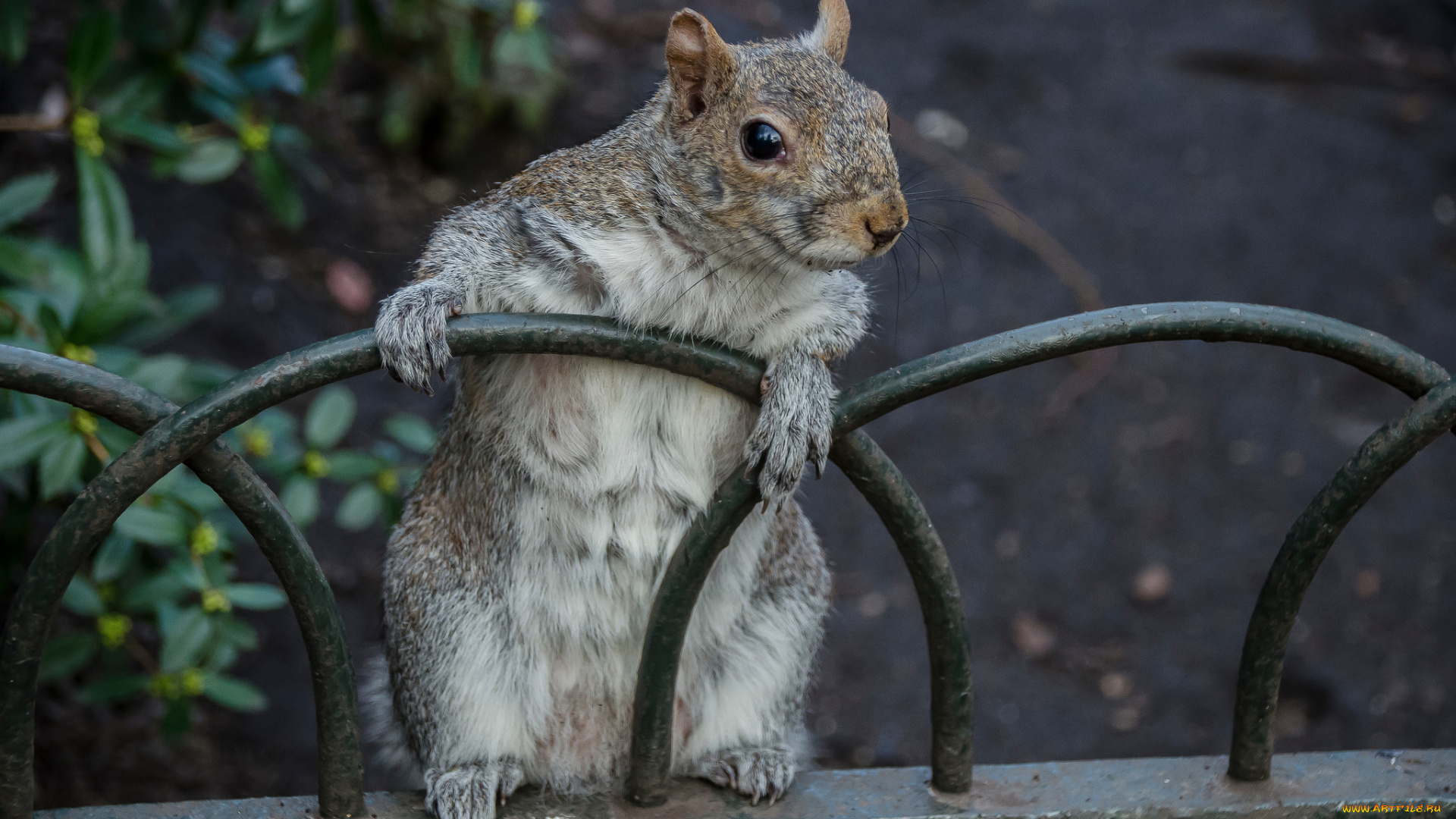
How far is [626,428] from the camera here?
1.31 metres

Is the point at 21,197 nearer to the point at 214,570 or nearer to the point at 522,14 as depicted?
the point at 214,570

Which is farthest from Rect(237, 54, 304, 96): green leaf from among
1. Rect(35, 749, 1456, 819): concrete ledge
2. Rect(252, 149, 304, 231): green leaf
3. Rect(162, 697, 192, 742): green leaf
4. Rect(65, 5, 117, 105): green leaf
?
Rect(35, 749, 1456, 819): concrete ledge

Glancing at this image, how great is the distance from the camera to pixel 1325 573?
2.91 m

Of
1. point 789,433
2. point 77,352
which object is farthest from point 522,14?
point 789,433

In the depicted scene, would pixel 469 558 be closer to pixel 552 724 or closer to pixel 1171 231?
pixel 552 724

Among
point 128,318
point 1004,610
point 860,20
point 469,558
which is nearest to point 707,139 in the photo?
point 469,558

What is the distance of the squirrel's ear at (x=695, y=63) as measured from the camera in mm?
1313

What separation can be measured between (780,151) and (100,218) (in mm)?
969

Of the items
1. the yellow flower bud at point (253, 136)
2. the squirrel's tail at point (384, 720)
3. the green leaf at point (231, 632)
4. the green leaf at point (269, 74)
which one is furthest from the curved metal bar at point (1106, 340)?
the green leaf at point (269, 74)

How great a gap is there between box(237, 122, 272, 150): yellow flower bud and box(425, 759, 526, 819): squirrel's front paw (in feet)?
3.53

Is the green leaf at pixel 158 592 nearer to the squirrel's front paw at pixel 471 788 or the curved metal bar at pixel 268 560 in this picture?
the squirrel's front paw at pixel 471 788

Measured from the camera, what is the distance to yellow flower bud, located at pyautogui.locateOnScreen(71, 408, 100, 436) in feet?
4.76

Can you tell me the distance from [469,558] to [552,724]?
22cm

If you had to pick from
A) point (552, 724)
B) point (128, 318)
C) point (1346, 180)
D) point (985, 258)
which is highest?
point (1346, 180)
